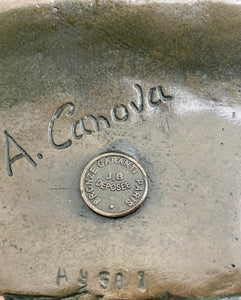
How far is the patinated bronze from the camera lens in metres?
1.39

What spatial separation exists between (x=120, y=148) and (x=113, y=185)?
18 centimetres

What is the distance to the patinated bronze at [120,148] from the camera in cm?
139

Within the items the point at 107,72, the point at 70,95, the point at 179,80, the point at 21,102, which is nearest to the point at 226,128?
the point at 179,80

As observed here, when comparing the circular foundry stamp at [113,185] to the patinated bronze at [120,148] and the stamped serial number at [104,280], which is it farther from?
the stamped serial number at [104,280]

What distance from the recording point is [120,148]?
162 centimetres

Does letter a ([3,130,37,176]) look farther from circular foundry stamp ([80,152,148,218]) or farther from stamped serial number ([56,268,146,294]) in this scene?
stamped serial number ([56,268,146,294])

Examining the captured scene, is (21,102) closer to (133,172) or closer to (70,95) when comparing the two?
(70,95)

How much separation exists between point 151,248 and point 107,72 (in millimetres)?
717
